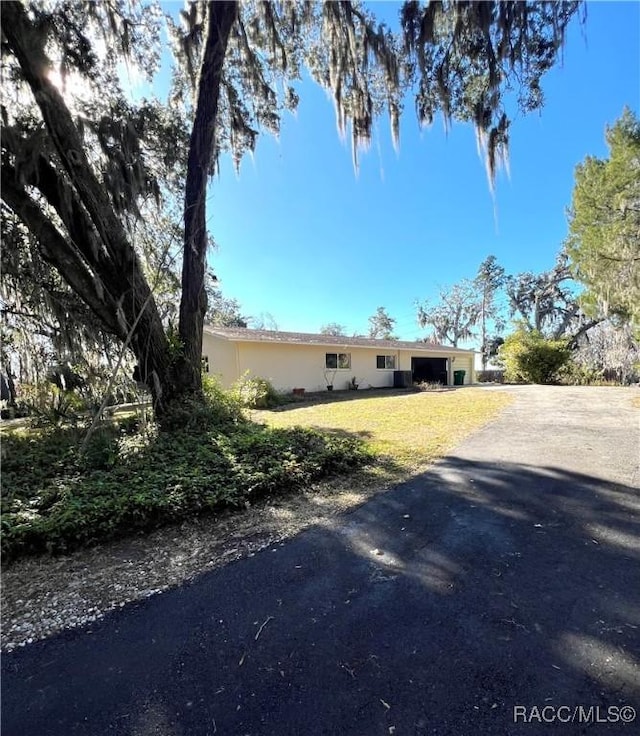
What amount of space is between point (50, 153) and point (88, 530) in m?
4.76

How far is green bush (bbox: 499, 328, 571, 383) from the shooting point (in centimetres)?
1853

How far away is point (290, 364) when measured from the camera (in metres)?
16.0

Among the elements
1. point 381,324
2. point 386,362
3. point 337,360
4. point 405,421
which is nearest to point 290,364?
point 337,360

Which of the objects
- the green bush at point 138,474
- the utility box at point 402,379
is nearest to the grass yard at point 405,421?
the green bush at point 138,474

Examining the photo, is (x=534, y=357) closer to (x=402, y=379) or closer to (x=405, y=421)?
(x=402, y=379)

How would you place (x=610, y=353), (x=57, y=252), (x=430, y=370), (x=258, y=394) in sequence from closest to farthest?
(x=57, y=252) < (x=258, y=394) < (x=430, y=370) < (x=610, y=353)

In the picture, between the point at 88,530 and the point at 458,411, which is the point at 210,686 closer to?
the point at 88,530

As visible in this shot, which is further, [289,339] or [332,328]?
[332,328]

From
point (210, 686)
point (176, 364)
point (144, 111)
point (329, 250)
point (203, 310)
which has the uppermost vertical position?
point (329, 250)

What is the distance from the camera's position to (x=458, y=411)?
984 centimetres

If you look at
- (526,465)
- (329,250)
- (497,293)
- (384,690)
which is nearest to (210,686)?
(384,690)

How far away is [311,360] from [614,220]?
40.3 feet

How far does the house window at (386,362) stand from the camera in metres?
19.9

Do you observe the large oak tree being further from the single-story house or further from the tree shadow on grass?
the single-story house
